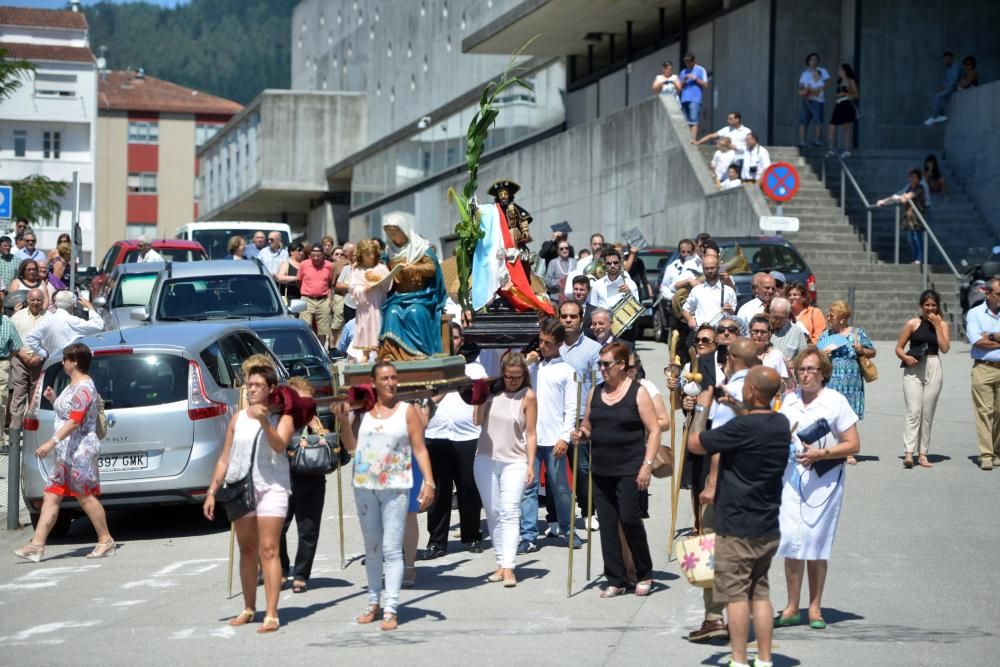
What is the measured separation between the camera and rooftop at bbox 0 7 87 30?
91125 mm

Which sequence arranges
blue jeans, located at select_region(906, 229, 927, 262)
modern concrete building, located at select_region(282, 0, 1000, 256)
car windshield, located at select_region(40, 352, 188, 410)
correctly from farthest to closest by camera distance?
modern concrete building, located at select_region(282, 0, 1000, 256) < blue jeans, located at select_region(906, 229, 927, 262) < car windshield, located at select_region(40, 352, 188, 410)

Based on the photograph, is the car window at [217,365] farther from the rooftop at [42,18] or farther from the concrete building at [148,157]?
the concrete building at [148,157]

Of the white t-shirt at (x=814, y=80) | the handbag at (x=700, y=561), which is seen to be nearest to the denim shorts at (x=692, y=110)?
the white t-shirt at (x=814, y=80)

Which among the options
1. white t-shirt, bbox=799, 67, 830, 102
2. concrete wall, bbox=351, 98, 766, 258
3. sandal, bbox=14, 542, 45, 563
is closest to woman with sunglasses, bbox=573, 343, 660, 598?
sandal, bbox=14, 542, 45, 563

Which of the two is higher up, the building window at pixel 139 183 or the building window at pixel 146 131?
the building window at pixel 146 131

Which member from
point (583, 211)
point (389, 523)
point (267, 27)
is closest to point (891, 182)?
point (583, 211)

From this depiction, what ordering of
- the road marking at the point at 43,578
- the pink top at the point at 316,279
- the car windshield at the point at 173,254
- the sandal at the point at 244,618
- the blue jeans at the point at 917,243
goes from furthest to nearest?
the blue jeans at the point at 917,243, the car windshield at the point at 173,254, the pink top at the point at 316,279, the road marking at the point at 43,578, the sandal at the point at 244,618

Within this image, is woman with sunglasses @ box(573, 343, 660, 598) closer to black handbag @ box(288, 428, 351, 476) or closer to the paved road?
the paved road

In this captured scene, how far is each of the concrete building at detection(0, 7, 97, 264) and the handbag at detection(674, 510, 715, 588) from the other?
8177 cm

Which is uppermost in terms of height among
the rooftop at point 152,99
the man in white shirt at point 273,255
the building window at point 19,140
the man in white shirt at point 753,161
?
the rooftop at point 152,99

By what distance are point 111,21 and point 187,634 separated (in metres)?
178

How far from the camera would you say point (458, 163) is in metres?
45.2

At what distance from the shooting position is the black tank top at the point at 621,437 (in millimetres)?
10125

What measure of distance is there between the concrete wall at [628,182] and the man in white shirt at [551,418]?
53.4 ft
